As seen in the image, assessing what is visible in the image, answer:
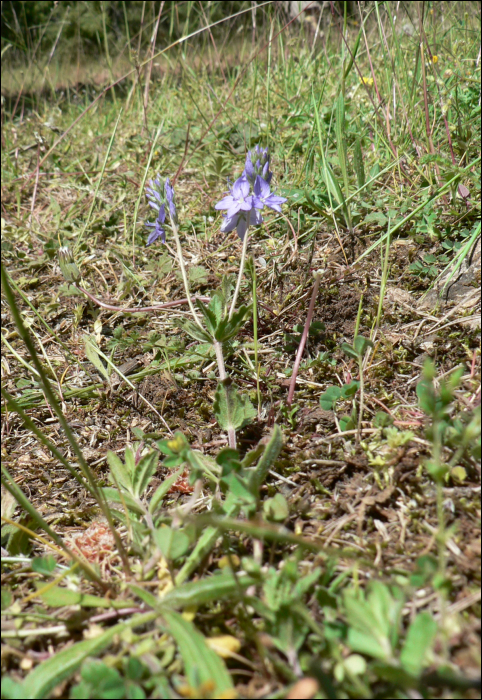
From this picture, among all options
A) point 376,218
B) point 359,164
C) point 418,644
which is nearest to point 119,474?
point 418,644

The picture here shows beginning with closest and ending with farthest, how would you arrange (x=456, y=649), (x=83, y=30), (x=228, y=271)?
1. (x=456, y=649)
2. (x=228, y=271)
3. (x=83, y=30)

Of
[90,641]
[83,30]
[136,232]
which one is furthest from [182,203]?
[83,30]

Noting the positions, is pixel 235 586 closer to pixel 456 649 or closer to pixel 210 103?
pixel 456 649

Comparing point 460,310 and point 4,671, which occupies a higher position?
point 460,310

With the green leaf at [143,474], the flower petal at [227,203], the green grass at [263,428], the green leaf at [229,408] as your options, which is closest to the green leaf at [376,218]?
the green grass at [263,428]

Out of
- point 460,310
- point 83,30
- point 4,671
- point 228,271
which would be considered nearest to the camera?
point 4,671

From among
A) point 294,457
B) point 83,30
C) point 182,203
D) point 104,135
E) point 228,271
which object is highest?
point 83,30

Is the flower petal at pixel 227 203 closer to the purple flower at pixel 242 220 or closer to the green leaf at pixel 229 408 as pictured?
the purple flower at pixel 242 220
